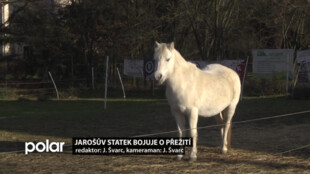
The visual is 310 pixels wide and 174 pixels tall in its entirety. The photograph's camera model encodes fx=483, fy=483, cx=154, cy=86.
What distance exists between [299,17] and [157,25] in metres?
7.76

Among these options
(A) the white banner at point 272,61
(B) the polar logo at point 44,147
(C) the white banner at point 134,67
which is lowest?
(B) the polar logo at point 44,147

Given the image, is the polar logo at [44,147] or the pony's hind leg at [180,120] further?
the polar logo at [44,147]

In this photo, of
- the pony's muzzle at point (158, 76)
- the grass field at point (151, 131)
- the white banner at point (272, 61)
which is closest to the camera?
the pony's muzzle at point (158, 76)

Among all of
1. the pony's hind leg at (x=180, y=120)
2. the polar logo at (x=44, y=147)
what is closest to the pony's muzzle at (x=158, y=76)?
the pony's hind leg at (x=180, y=120)

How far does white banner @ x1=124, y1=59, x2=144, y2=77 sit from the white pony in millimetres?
14804

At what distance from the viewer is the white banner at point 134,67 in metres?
23.5

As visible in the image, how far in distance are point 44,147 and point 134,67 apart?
14.5 metres

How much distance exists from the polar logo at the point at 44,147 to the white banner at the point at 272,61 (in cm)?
1428

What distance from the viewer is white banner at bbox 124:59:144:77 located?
23.5 m
